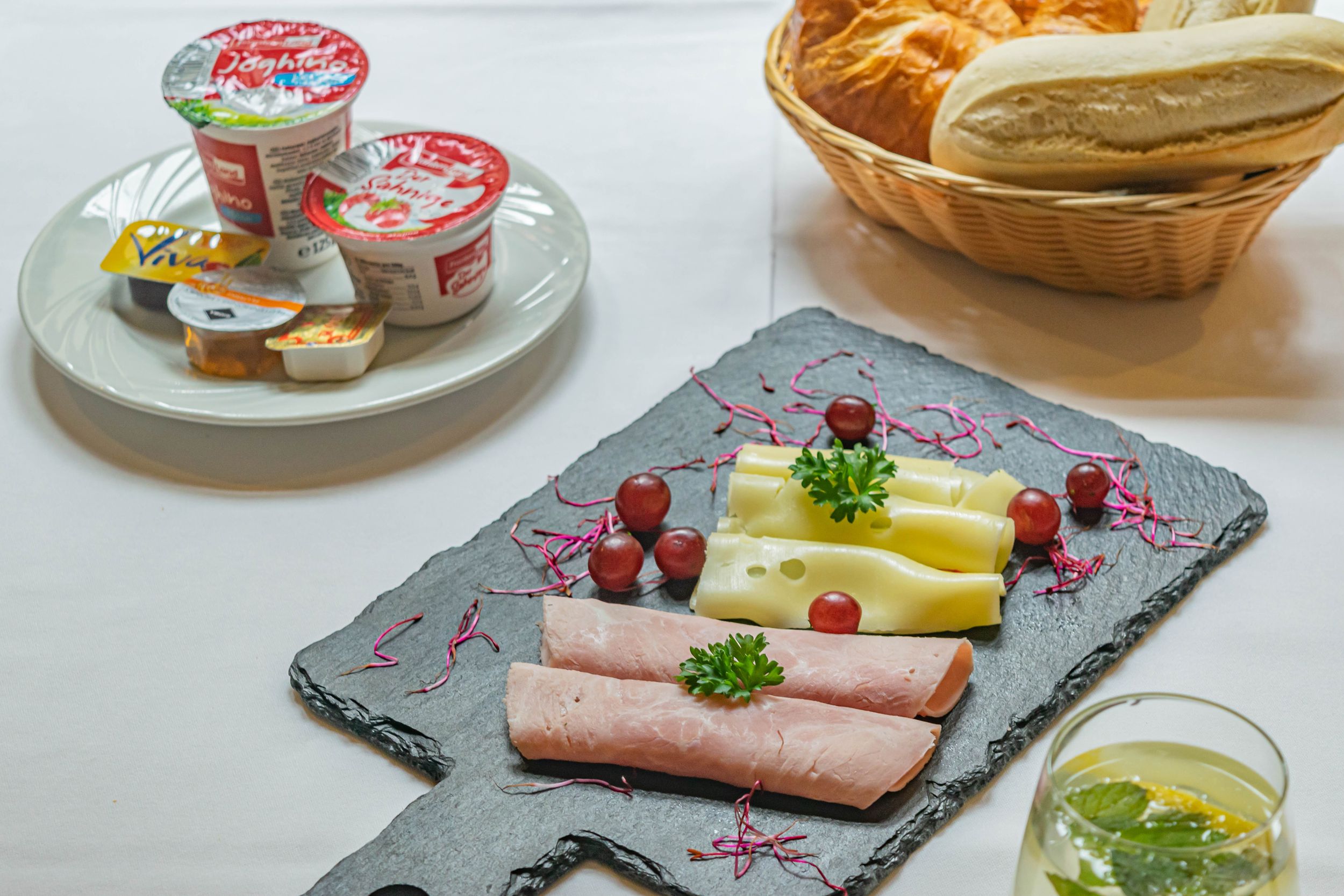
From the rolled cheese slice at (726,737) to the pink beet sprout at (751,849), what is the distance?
33mm

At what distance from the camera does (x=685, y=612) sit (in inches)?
48.3

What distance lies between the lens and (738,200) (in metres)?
1.94

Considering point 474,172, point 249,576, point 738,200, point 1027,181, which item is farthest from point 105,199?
point 1027,181

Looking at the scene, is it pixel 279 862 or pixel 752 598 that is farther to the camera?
pixel 752 598

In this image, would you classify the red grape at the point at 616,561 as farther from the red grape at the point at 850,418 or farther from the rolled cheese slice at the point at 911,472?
the red grape at the point at 850,418

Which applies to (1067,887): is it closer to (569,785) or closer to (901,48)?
(569,785)

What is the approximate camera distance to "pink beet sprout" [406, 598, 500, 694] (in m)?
1.16

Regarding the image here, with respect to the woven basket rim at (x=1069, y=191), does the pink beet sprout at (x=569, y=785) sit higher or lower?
lower

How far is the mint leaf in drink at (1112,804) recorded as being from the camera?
0.69 meters

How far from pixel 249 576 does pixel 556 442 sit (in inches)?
15.2

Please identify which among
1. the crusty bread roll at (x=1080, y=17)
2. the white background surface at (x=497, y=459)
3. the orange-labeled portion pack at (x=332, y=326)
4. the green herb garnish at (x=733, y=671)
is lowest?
the white background surface at (x=497, y=459)

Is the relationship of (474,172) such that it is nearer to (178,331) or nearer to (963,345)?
(178,331)

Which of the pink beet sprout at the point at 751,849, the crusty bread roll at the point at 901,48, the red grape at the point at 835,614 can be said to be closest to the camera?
the pink beet sprout at the point at 751,849

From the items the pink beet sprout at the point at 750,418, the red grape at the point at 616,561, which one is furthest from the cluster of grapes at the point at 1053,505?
the red grape at the point at 616,561
